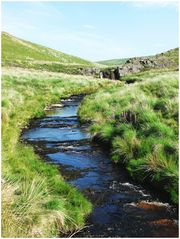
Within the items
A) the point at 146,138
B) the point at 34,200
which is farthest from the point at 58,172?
the point at 34,200

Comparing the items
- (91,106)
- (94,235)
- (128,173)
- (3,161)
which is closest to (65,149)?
(128,173)

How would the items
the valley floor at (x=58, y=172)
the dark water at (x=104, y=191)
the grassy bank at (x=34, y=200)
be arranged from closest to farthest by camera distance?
the grassy bank at (x=34, y=200) < the valley floor at (x=58, y=172) < the dark water at (x=104, y=191)

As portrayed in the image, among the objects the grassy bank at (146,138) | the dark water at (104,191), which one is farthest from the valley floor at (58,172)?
the dark water at (104,191)

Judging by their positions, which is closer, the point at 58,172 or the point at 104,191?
the point at 104,191

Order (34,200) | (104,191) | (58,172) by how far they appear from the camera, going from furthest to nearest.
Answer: (58,172) < (104,191) < (34,200)

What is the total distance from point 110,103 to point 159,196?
583 inches

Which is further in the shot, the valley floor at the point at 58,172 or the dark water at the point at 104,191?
the dark water at the point at 104,191

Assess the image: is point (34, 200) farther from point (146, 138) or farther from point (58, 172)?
point (146, 138)

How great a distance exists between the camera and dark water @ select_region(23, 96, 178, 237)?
9.32 m

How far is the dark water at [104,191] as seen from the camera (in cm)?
932

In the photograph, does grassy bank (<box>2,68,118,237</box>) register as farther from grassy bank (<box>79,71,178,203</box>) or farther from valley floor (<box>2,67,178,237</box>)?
grassy bank (<box>79,71,178,203</box>)

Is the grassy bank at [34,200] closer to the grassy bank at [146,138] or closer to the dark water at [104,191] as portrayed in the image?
the dark water at [104,191]

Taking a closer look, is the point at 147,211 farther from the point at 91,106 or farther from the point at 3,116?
the point at 91,106

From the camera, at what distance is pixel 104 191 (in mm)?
11781
